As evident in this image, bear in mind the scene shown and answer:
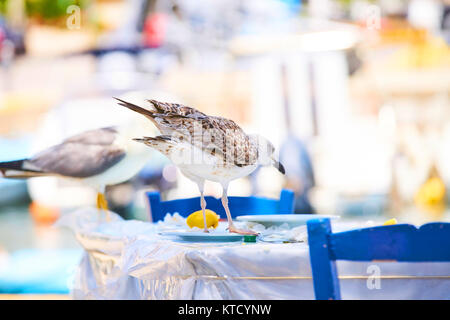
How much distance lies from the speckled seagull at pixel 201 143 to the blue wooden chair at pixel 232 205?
0.52 metres

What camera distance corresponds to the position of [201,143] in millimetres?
1146

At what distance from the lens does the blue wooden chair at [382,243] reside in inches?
34.4

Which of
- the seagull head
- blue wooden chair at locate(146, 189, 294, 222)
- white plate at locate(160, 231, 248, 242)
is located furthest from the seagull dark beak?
blue wooden chair at locate(146, 189, 294, 222)

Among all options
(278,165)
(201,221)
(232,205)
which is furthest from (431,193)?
(201,221)


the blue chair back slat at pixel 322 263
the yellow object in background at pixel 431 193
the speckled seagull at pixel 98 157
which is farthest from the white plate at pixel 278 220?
the yellow object in background at pixel 431 193

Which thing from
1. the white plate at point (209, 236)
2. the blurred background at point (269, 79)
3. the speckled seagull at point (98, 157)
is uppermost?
the blurred background at point (269, 79)

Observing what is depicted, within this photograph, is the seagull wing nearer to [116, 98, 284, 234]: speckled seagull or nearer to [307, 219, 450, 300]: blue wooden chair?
[116, 98, 284, 234]: speckled seagull

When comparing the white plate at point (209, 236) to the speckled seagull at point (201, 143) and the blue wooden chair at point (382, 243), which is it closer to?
the speckled seagull at point (201, 143)

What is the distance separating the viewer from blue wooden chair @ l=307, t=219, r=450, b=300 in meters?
0.87

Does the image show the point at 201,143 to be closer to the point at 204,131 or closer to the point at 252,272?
the point at 204,131

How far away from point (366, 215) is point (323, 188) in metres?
0.74

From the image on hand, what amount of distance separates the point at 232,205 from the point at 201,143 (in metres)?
0.64

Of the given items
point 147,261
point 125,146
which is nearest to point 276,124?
point 125,146

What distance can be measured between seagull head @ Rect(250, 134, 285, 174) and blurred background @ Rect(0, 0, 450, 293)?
21.0 feet
